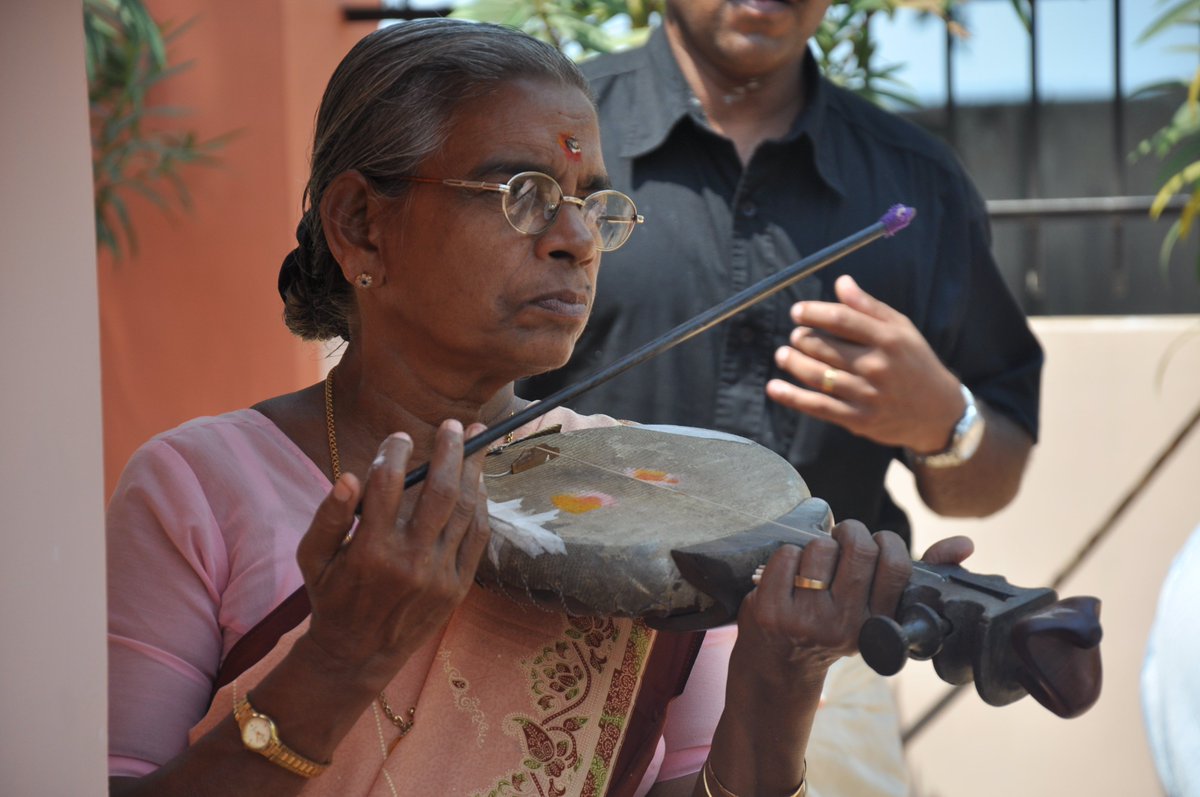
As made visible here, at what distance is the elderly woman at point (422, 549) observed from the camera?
117 centimetres

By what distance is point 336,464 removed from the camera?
5.14 feet

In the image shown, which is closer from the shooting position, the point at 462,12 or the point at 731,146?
the point at 731,146

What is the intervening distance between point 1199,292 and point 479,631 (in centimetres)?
354

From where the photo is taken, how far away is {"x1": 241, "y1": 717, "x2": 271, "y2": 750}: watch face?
1.24 meters

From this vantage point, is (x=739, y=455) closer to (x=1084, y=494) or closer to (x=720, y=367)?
(x=720, y=367)

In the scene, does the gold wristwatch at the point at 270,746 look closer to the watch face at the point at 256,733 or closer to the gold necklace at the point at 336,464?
the watch face at the point at 256,733

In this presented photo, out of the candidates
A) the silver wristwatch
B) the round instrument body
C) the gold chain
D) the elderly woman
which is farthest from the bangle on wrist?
the silver wristwatch

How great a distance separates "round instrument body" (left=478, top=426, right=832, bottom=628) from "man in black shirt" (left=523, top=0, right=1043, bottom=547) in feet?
2.14

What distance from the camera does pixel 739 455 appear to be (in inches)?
58.6

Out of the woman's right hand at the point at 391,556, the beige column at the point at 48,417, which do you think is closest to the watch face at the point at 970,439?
the woman's right hand at the point at 391,556

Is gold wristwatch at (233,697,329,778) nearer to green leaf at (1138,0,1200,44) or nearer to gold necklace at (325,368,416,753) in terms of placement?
gold necklace at (325,368,416,753)

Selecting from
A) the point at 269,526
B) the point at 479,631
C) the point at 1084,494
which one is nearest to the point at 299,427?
the point at 269,526

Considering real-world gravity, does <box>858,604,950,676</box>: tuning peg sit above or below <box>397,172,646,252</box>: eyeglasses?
below

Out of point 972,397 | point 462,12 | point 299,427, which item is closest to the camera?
point 299,427
